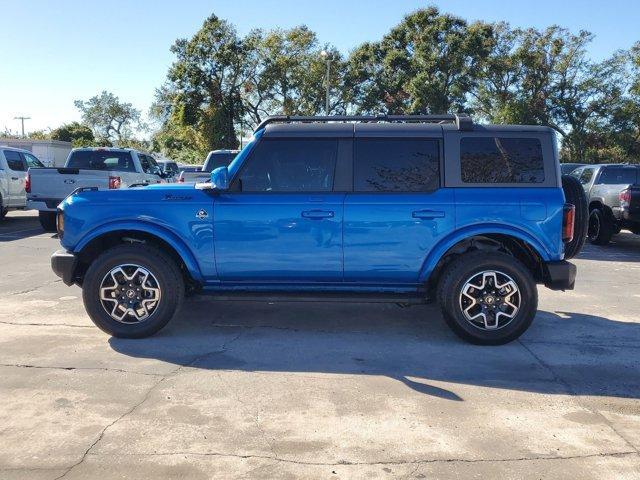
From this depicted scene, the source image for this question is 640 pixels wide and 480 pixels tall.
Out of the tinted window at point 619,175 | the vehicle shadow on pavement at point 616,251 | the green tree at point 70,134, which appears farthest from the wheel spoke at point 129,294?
the green tree at point 70,134

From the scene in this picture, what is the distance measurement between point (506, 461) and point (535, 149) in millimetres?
3016

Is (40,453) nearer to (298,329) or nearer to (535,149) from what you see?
(298,329)

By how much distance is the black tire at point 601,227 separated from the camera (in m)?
12.2

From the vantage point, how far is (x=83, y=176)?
1231cm

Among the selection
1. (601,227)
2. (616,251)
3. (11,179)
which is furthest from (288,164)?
(11,179)

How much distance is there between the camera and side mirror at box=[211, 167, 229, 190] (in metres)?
5.12

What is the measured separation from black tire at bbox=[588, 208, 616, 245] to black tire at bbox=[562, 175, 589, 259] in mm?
7338

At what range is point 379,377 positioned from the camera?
4422 mm

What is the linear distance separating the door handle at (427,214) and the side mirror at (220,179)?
5.60 feet

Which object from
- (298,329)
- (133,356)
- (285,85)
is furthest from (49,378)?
(285,85)

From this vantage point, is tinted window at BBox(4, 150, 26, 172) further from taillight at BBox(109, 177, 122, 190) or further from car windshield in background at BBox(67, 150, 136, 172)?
taillight at BBox(109, 177, 122, 190)

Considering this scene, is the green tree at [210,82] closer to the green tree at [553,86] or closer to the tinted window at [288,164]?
the green tree at [553,86]

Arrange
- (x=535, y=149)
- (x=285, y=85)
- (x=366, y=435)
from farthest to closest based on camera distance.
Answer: (x=285, y=85) < (x=535, y=149) < (x=366, y=435)

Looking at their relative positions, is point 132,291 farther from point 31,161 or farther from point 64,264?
point 31,161
